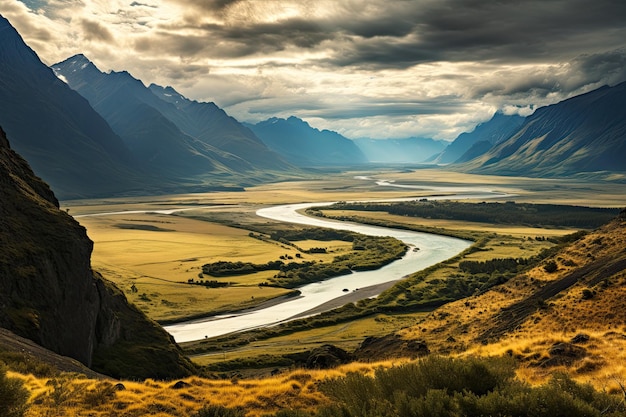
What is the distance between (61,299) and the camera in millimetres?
40688

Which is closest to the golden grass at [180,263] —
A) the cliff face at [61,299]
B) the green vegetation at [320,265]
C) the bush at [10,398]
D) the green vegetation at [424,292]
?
A: the green vegetation at [320,265]

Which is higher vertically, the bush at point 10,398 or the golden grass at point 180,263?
the bush at point 10,398

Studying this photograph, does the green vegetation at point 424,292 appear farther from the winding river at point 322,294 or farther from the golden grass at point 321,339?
the winding river at point 322,294

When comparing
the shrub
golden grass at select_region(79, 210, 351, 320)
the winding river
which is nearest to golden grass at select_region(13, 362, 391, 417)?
the shrub

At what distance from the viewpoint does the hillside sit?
24438mm

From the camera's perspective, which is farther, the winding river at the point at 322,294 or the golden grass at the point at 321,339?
the winding river at the point at 322,294

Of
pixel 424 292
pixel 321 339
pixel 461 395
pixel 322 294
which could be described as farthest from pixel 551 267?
pixel 322 294

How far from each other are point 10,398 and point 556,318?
1345 inches

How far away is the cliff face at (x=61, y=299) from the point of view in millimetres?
37125

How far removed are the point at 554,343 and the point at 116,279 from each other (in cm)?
10441

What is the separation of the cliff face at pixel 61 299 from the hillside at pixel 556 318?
2268 centimetres

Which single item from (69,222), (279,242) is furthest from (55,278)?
(279,242)

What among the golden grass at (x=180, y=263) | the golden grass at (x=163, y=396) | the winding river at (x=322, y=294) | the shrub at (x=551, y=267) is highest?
the golden grass at (x=163, y=396)

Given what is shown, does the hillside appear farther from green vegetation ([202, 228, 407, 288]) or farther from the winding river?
green vegetation ([202, 228, 407, 288])
